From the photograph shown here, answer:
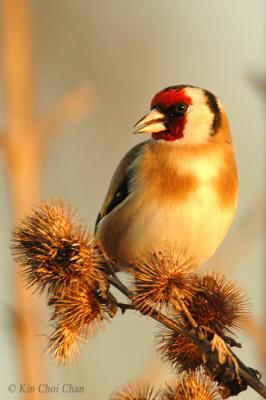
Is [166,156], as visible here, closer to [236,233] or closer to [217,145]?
[217,145]

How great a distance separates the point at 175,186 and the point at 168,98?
1.74 ft

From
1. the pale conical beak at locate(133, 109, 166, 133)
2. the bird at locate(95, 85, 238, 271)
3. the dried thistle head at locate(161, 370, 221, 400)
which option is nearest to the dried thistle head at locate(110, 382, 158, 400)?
the dried thistle head at locate(161, 370, 221, 400)

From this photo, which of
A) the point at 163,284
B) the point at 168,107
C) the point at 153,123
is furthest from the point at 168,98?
the point at 163,284

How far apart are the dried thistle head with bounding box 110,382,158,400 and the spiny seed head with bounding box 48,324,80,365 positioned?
0.21 meters

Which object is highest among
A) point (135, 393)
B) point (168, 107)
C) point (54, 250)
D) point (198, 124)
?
point (168, 107)

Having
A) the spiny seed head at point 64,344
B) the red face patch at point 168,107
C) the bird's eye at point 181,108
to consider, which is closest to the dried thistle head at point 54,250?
the spiny seed head at point 64,344

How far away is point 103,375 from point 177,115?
7.30 feet

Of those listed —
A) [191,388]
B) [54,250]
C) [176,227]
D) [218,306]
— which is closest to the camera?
[191,388]

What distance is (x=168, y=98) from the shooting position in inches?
Result: 160

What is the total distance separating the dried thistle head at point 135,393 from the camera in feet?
8.71

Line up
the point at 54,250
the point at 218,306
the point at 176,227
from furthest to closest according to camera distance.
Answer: the point at 176,227, the point at 218,306, the point at 54,250

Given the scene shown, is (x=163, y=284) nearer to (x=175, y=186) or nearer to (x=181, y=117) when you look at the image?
(x=175, y=186)

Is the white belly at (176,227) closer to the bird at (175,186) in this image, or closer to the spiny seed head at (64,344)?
the bird at (175,186)

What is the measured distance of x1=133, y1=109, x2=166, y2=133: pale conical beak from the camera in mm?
3950
